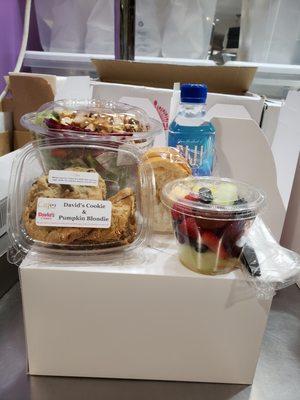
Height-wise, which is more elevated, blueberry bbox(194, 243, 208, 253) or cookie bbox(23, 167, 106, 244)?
cookie bbox(23, 167, 106, 244)

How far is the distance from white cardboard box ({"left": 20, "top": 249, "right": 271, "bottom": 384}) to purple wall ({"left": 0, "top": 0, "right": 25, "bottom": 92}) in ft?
3.53

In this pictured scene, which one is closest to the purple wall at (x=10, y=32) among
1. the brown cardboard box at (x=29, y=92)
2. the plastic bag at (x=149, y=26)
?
the brown cardboard box at (x=29, y=92)

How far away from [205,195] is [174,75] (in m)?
0.56

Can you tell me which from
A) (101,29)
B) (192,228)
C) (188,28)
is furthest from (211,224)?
(101,29)

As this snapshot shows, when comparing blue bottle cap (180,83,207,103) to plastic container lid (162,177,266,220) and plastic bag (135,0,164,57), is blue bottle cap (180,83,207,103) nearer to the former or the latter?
plastic container lid (162,177,266,220)

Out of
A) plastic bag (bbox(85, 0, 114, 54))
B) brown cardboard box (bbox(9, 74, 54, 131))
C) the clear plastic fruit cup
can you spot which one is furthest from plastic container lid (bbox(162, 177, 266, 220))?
plastic bag (bbox(85, 0, 114, 54))

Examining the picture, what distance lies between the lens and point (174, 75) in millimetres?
1019

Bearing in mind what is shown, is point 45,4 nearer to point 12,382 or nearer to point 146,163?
point 146,163

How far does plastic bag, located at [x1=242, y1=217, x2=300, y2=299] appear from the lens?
56 centimetres

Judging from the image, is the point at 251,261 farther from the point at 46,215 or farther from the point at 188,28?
the point at 188,28

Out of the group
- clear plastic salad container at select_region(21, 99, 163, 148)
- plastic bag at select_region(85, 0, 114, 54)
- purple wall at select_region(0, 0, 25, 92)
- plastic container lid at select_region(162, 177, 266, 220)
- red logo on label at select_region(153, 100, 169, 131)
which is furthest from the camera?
plastic bag at select_region(85, 0, 114, 54)

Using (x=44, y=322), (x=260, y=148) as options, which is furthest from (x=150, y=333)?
(x=260, y=148)

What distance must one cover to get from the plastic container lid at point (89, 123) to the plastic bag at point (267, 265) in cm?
30

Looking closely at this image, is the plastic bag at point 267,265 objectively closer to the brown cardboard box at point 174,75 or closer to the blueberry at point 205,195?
the blueberry at point 205,195
